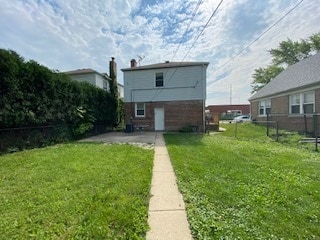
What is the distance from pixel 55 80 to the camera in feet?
34.0

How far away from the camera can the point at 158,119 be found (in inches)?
715

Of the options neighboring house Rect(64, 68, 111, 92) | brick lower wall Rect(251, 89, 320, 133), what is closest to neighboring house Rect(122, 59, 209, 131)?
neighboring house Rect(64, 68, 111, 92)

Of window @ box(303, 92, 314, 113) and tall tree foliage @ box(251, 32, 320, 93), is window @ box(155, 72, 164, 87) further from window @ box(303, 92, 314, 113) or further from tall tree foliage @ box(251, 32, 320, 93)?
tall tree foliage @ box(251, 32, 320, 93)

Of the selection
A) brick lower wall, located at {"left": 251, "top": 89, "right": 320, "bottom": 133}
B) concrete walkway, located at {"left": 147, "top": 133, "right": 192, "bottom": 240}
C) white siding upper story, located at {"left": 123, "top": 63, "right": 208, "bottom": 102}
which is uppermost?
white siding upper story, located at {"left": 123, "top": 63, "right": 208, "bottom": 102}

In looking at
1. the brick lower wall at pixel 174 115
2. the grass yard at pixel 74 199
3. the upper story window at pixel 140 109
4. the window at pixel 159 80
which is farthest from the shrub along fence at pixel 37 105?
the window at pixel 159 80

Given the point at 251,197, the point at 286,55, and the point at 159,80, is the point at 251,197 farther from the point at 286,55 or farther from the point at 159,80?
the point at 286,55

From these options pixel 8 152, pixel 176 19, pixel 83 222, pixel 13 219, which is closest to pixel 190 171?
pixel 83 222

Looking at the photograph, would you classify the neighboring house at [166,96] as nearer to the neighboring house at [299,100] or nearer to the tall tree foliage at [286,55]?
the neighboring house at [299,100]

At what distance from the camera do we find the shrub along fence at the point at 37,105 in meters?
7.71

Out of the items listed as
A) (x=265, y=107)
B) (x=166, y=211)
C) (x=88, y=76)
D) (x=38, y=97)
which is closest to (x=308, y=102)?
(x=265, y=107)

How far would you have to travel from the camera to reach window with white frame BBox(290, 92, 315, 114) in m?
13.4

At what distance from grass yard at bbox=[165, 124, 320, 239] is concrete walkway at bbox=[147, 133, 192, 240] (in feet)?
0.47

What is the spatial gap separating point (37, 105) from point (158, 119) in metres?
10.5

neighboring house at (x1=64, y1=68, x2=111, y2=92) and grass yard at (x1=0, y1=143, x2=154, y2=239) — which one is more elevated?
neighboring house at (x1=64, y1=68, x2=111, y2=92)
